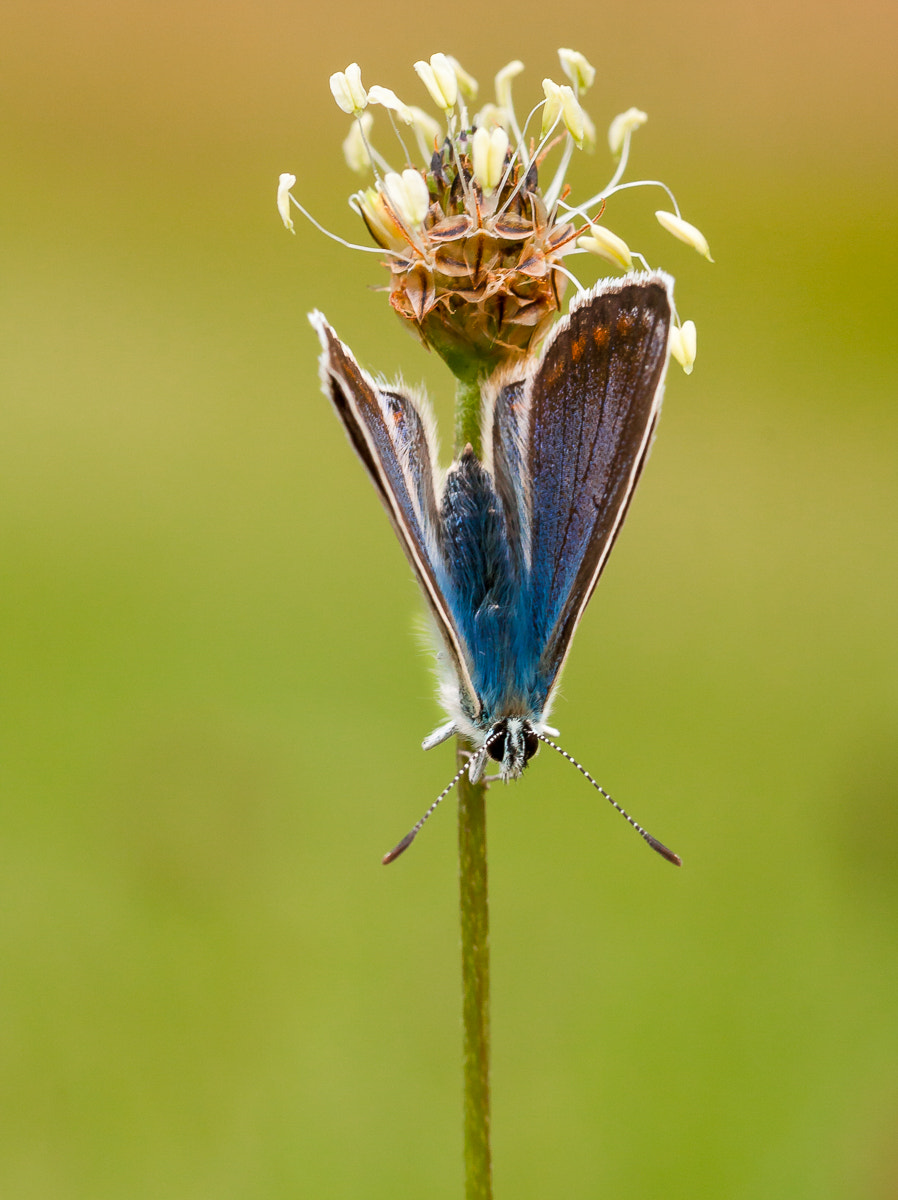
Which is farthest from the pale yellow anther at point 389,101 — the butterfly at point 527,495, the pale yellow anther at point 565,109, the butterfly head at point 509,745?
the butterfly head at point 509,745

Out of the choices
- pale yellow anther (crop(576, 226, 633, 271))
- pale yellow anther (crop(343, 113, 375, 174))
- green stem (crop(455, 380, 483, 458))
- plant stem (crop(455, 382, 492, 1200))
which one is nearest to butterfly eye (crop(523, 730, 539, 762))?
plant stem (crop(455, 382, 492, 1200))

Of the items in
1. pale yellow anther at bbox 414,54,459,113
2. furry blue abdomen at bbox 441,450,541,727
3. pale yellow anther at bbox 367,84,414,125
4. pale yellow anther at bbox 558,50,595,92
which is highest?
pale yellow anther at bbox 558,50,595,92

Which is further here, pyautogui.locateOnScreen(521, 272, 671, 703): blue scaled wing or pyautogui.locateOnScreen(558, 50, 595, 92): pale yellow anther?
pyautogui.locateOnScreen(558, 50, 595, 92): pale yellow anther

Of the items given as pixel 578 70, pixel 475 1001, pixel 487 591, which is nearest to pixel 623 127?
A: pixel 578 70

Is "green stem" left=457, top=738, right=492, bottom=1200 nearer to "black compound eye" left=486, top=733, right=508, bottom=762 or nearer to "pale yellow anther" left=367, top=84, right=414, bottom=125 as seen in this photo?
"black compound eye" left=486, top=733, right=508, bottom=762

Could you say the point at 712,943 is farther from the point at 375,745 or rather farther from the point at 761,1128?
the point at 375,745

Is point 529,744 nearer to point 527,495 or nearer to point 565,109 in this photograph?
point 527,495
